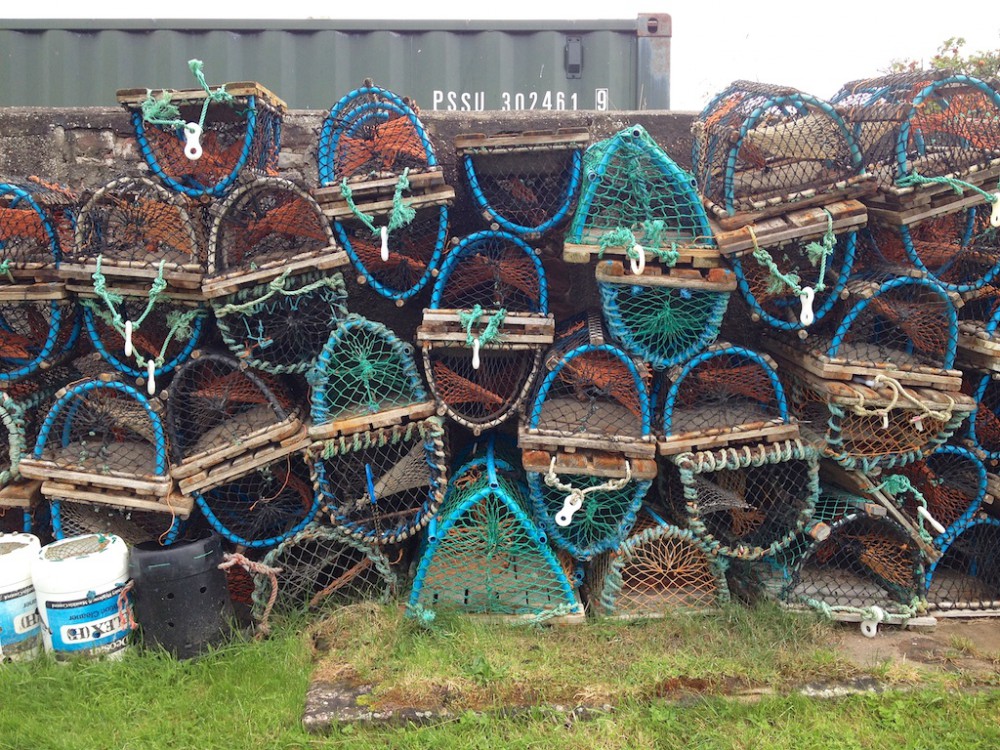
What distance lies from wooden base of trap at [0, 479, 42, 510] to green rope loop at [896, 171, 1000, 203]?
4137 millimetres

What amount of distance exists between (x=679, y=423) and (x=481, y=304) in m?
1.11

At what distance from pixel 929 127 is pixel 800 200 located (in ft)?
2.44

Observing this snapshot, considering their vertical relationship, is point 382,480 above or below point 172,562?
above

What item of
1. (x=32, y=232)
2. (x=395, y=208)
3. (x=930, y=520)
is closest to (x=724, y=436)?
(x=930, y=520)

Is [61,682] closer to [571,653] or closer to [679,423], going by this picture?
[571,653]

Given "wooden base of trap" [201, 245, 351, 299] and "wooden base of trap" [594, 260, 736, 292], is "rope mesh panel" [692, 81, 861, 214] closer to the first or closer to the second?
"wooden base of trap" [594, 260, 736, 292]

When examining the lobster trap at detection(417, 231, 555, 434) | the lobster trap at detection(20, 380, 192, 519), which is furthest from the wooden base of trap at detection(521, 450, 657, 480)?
the lobster trap at detection(20, 380, 192, 519)

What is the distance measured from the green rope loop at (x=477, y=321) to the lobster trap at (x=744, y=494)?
98cm

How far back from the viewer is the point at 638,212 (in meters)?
3.32

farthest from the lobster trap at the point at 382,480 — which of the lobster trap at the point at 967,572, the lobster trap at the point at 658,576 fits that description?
the lobster trap at the point at 967,572

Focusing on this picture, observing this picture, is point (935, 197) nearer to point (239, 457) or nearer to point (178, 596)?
point (239, 457)

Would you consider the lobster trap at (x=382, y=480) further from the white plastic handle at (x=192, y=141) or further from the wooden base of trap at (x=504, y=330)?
the white plastic handle at (x=192, y=141)

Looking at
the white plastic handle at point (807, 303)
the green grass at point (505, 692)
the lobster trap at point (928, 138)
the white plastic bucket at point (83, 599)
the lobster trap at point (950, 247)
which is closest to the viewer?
the green grass at point (505, 692)

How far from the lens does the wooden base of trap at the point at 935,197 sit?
3.22 m
